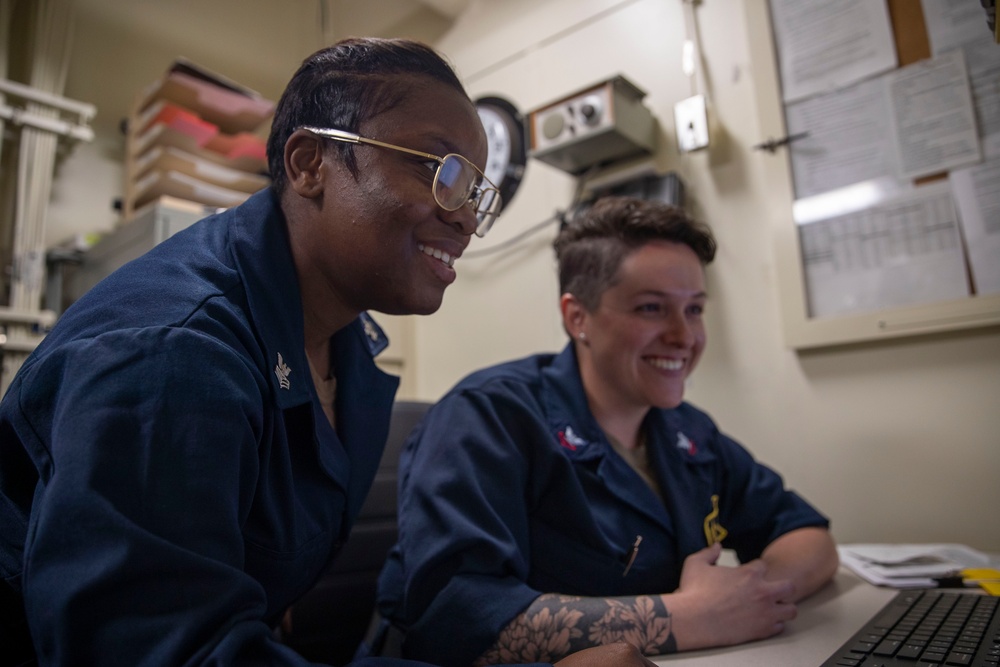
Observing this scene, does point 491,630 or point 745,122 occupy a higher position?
point 745,122

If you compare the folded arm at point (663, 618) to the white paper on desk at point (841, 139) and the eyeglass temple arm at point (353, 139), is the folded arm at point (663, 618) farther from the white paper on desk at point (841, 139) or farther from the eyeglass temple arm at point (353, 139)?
the white paper on desk at point (841, 139)

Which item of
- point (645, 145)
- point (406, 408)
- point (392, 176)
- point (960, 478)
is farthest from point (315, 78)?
point (960, 478)

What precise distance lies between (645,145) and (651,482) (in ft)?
3.69

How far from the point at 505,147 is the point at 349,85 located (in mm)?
1646

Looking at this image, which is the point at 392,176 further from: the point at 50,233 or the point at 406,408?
the point at 50,233

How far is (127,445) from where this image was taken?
505mm

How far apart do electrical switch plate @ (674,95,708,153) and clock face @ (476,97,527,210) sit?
0.64 meters

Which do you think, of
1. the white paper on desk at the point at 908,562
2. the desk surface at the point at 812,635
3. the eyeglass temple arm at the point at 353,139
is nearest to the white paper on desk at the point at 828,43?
the white paper on desk at the point at 908,562

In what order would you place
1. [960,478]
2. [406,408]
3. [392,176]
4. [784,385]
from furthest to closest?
[784,385] < [406,408] < [960,478] < [392,176]

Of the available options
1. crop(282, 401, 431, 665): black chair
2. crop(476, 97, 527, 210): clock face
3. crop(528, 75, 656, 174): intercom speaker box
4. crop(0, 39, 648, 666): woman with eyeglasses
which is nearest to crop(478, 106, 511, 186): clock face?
crop(476, 97, 527, 210): clock face

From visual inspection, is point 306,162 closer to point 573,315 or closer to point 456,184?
point 456,184

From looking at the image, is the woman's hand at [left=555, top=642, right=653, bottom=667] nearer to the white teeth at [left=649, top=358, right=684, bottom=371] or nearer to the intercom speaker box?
the white teeth at [left=649, top=358, right=684, bottom=371]

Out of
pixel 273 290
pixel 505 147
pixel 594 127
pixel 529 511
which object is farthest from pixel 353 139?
pixel 505 147

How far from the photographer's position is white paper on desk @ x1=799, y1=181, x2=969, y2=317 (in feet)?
4.99
